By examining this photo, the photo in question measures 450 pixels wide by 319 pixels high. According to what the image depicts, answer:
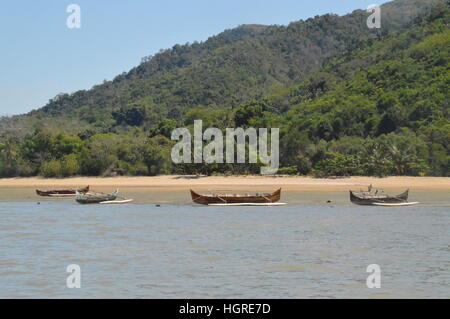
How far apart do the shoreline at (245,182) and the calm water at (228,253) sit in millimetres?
18051

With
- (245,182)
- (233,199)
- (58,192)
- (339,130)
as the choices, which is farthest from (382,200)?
(339,130)

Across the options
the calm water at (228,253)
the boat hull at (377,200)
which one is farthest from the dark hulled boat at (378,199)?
the calm water at (228,253)

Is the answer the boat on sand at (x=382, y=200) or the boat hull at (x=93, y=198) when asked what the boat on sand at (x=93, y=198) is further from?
the boat on sand at (x=382, y=200)

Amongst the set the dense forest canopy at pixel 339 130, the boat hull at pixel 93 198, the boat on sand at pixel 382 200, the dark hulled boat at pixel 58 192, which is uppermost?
the dense forest canopy at pixel 339 130

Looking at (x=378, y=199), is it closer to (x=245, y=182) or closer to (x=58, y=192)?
(x=245, y=182)

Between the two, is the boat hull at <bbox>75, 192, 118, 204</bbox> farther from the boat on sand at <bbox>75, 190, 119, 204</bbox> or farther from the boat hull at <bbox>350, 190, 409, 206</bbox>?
the boat hull at <bbox>350, 190, 409, 206</bbox>

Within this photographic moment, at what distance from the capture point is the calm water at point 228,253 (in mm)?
24203

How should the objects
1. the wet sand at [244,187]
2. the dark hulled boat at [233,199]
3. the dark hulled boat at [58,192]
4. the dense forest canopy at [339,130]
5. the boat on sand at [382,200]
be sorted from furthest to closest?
the dense forest canopy at [339,130] < the dark hulled boat at [58,192] < the wet sand at [244,187] < the dark hulled boat at [233,199] < the boat on sand at [382,200]

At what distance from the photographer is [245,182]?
75.2 meters

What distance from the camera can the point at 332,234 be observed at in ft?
125
